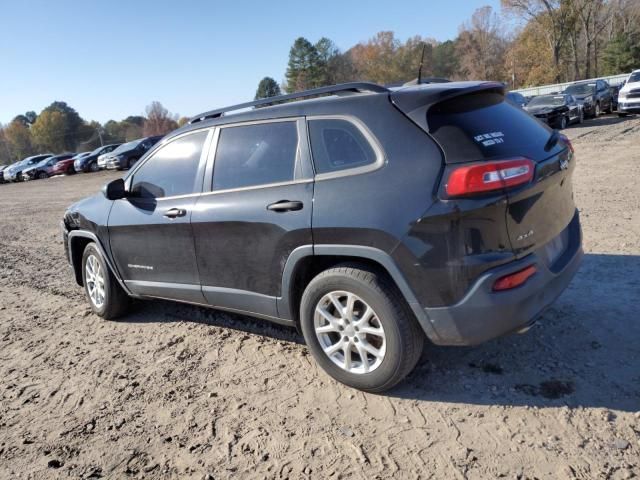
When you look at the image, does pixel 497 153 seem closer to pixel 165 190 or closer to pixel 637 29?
pixel 165 190

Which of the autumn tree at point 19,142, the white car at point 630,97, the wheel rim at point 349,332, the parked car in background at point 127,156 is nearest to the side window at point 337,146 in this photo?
the wheel rim at point 349,332

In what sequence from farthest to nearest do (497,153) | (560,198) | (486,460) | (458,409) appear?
(560,198) → (458,409) → (497,153) → (486,460)

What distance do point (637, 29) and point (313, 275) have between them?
232ft

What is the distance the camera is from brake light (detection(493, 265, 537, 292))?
2.85m

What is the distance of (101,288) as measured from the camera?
5273mm

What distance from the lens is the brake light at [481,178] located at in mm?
2793

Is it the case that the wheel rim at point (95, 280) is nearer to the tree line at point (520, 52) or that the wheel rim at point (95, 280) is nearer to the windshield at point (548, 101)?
the windshield at point (548, 101)

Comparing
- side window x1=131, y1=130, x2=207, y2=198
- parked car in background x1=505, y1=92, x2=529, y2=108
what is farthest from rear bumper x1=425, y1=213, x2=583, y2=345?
side window x1=131, y1=130, x2=207, y2=198

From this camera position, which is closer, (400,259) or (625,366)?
(400,259)

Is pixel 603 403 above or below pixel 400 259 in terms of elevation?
below

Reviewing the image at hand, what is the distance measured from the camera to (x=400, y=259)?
2.97m

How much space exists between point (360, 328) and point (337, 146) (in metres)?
1.16

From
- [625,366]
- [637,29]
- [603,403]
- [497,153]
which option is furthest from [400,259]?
[637,29]

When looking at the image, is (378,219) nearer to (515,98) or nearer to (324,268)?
(324,268)
